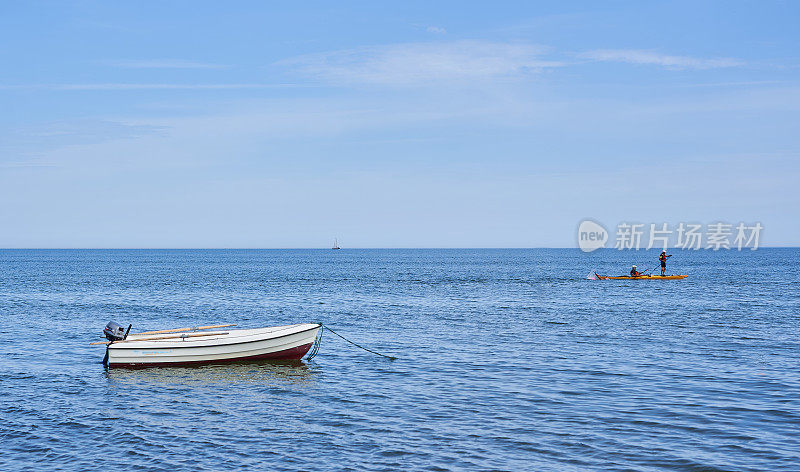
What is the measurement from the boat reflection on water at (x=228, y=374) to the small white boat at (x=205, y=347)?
28cm

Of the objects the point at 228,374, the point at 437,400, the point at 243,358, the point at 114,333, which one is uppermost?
the point at 114,333

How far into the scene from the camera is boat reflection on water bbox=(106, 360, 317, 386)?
24.5m

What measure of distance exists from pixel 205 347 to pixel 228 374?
162 cm

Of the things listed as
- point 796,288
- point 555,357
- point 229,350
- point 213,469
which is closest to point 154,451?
point 213,469

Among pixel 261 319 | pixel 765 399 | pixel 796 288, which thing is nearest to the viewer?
pixel 765 399

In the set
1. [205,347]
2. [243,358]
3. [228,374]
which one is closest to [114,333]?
[205,347]

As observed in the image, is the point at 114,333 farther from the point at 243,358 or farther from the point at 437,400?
the point at 437,400

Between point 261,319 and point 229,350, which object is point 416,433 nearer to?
point 229,350

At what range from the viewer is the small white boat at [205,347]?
25.9m

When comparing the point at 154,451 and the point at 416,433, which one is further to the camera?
the point at 416,433

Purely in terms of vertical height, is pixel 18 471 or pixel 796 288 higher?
pixel 796 288

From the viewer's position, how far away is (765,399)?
20.3 meters

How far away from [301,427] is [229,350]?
30.8 feet

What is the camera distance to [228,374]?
25.6m
